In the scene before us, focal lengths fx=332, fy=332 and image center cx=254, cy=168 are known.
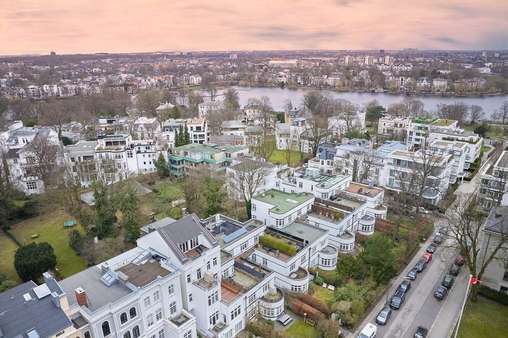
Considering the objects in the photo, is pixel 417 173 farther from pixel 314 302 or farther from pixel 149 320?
pixel 149 320

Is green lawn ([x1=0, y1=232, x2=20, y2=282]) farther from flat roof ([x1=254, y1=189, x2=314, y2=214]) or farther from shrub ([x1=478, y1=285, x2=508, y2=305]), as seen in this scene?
shrub ([x1=478, y1=285, x2=508, y2=305])

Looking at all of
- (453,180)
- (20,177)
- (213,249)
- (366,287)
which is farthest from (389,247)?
(20,177)

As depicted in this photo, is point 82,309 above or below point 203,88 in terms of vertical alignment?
below

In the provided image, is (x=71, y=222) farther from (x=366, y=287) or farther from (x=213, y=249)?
(x=366, y=287)

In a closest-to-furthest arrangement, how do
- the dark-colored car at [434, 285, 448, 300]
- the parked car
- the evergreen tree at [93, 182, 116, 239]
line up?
1. the dark-colored car at [434, 285, 448, 300]
2. the parked car
3. the evergreen tree at [93, 182, 116, 239]

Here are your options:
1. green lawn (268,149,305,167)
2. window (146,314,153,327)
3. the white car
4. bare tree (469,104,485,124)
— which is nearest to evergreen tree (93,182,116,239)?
window (146,314,153,327)

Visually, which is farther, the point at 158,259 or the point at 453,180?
the point at 453,180

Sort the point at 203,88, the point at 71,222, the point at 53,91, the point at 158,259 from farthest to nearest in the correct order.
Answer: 1. the point at 203,88
2. the point at 53,91
3. the point at 71,222
4. the point at 158,259
